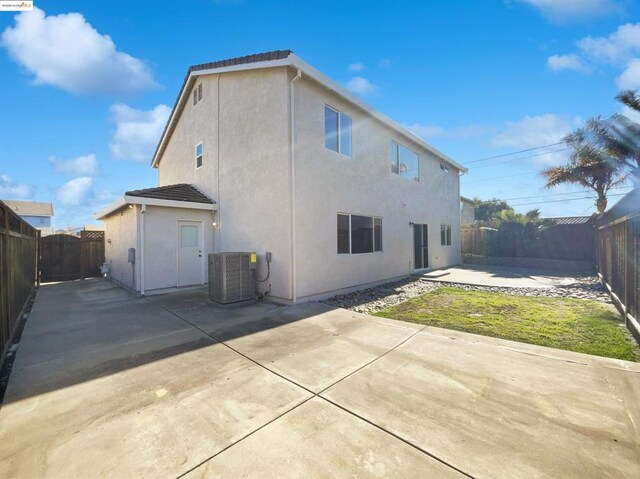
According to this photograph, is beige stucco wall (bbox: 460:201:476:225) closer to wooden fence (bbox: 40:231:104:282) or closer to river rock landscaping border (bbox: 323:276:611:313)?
river rock landscaping border (bbox: 323:276:611:313)

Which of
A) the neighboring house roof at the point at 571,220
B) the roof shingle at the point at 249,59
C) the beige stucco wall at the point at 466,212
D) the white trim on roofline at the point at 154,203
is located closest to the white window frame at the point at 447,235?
the neighboring house roof at the point at 571,220

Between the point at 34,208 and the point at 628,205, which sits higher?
the point at 34,208

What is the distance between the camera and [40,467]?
77.6 inches

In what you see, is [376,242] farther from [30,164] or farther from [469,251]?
[30,164]

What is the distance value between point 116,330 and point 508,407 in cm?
619

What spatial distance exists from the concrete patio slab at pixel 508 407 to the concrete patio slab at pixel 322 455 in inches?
7.0

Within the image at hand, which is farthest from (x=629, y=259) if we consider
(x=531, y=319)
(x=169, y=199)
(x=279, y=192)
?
(x=169, y=199)

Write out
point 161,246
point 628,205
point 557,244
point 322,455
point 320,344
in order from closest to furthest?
1. point 322,455
2. point 320,344
3. point 628,205
4. point 161,246
5. point 557,244

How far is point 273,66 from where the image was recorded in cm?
693

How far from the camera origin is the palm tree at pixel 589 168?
1253 cm

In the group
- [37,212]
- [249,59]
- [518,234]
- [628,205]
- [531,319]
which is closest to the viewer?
[628,205]

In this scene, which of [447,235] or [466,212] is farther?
[466,212]

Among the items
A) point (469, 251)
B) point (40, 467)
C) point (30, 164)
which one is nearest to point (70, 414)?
point (40, 467)

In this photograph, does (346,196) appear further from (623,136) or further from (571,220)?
(571,220)
